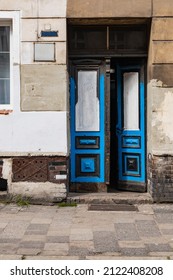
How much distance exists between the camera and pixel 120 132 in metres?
9.70

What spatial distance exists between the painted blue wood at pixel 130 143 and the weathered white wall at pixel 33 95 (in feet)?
4.23

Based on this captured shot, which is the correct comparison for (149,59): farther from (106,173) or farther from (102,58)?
(106,173)

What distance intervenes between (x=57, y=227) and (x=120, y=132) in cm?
314

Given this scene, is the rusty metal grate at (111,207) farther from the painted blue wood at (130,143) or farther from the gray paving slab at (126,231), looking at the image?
the gray paving slab at (126,231)

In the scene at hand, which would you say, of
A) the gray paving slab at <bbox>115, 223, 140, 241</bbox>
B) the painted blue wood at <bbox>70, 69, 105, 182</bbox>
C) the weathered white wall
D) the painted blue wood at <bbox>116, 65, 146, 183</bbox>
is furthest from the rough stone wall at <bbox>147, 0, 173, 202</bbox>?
the gray paving slab at <bbox>115, 223, 140, 241</bbox>

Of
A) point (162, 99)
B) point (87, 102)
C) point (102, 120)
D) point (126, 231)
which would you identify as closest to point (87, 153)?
point (102, 120)

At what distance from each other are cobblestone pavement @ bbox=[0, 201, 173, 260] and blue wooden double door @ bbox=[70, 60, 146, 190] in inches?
39.2

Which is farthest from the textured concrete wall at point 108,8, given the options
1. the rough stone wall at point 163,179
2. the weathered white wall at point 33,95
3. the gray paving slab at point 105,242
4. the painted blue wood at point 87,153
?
the gray paving slab at point 105,242

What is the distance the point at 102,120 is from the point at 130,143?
0.71 m

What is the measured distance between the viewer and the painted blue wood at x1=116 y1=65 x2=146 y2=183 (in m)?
9.48
